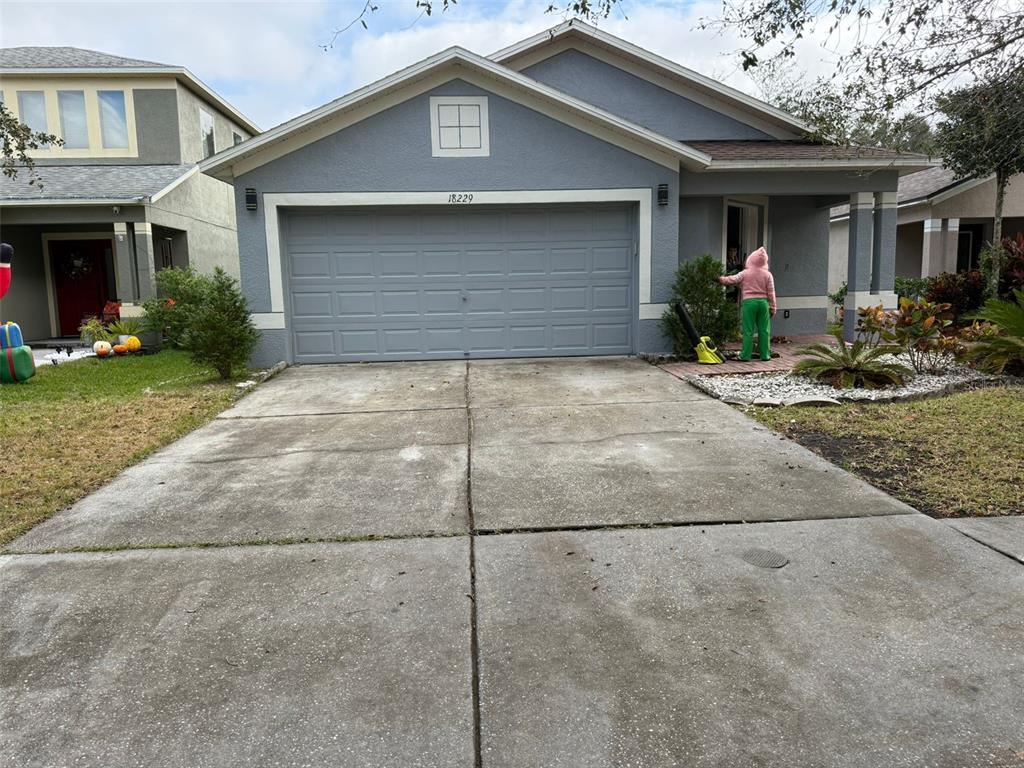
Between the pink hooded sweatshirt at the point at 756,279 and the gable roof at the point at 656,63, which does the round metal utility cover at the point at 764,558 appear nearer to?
the pink hooded sweatshirt at the point at 756,279

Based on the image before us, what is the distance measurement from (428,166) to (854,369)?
6.50 meters

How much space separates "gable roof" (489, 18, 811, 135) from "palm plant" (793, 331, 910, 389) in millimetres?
5518

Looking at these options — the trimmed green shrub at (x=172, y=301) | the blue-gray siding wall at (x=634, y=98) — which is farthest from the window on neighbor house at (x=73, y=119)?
the blue-gray siding wall at (x=634, y=98)

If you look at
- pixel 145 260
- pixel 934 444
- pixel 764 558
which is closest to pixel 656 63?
pixel 934 444

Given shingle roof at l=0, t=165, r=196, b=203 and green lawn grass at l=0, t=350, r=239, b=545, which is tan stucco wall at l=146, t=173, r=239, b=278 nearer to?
shingle roof at l=0, t=165, r=196, b=203

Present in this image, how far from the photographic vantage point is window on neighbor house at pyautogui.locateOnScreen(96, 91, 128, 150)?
662 inches

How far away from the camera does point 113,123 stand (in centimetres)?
1694

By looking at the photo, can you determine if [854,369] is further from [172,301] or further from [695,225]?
[172,301]

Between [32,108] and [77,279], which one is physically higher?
[32,108]

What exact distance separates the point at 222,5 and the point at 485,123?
4.47 m

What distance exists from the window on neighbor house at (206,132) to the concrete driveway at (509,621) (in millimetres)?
15330

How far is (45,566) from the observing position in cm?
399

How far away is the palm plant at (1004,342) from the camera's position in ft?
28.9

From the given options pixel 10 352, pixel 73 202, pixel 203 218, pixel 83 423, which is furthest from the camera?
pixel 203 218
